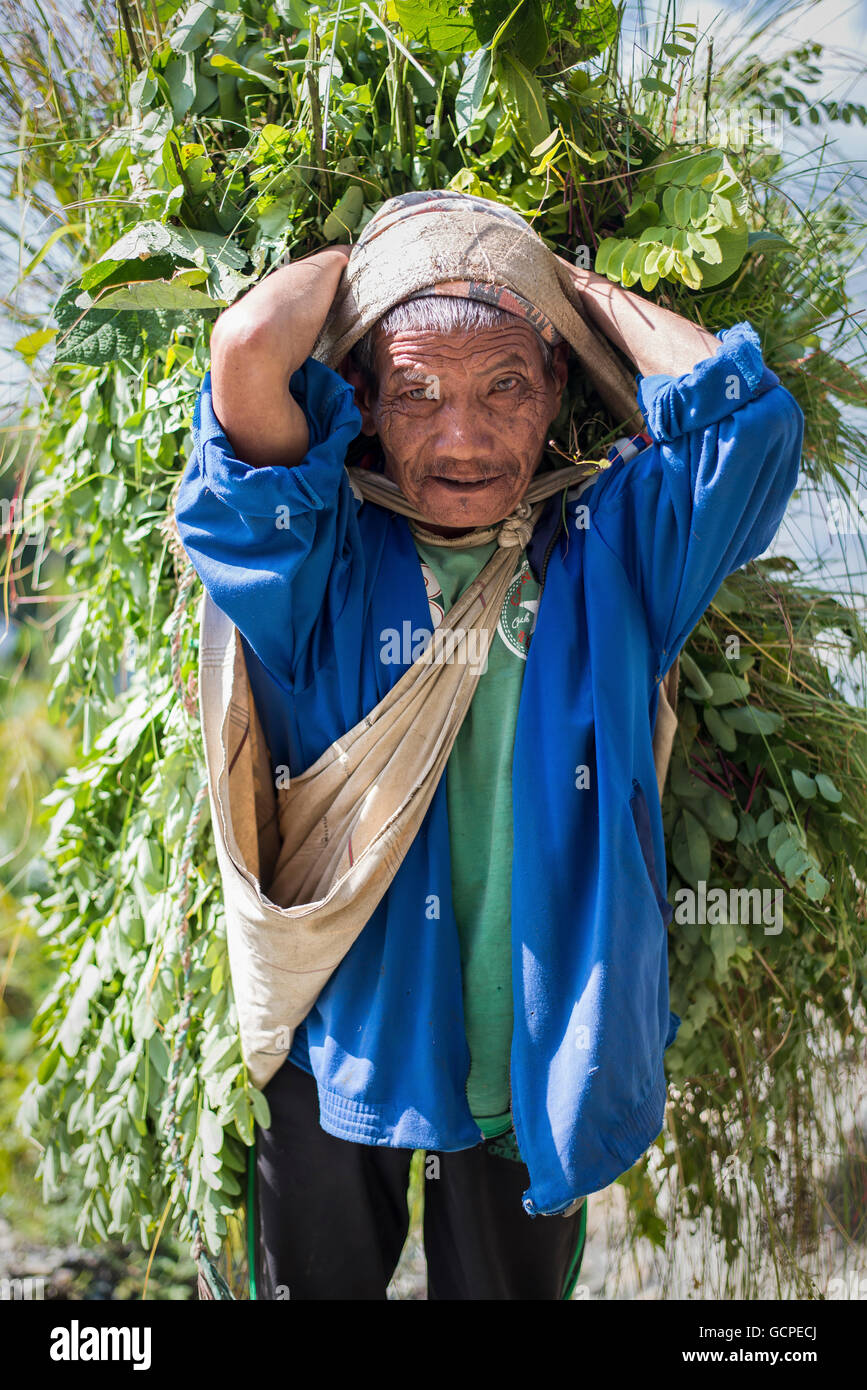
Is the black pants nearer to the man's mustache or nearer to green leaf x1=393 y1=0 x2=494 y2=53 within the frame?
the man's mustache

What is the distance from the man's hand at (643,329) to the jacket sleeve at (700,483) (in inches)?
1.5

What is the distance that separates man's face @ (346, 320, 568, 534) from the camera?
1.51 metres

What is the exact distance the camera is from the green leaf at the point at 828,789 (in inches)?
75.7

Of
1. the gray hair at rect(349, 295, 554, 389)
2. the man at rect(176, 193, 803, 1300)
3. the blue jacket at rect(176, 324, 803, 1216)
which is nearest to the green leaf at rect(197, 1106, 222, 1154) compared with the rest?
the man at rect(176, 193, 803, 1300)

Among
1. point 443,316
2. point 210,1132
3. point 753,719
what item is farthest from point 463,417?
point 210,1132

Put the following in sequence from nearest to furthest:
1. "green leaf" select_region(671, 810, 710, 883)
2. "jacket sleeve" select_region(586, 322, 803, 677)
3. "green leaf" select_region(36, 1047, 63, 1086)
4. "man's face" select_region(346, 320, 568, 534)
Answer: "jacket sleeve" select_region(586, 322, 803, 677), "man's face" select_region(346, 320, 568, 534), "green leaf" select_region(671, 810, 710, 883), "green leaf" select_region(36, 1047, 63, 1086)

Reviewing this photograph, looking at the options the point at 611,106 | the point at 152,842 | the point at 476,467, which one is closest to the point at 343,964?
the point at 152,842

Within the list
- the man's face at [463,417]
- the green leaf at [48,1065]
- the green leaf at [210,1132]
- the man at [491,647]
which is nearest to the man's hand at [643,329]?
the man at [491,647]

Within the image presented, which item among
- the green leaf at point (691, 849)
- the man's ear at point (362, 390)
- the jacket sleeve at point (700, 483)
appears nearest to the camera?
the jacket sleeve at point (700, 483)

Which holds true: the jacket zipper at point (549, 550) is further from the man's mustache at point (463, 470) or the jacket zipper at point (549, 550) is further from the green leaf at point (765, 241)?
the green leaf at point (765, 241)

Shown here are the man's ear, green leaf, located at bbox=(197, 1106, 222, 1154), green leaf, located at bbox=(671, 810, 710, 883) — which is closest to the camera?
the man's ear

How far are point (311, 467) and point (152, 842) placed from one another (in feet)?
2.89

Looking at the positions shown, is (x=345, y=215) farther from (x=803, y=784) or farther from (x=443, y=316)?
(x=803, y=784)

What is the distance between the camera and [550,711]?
1.54 m
